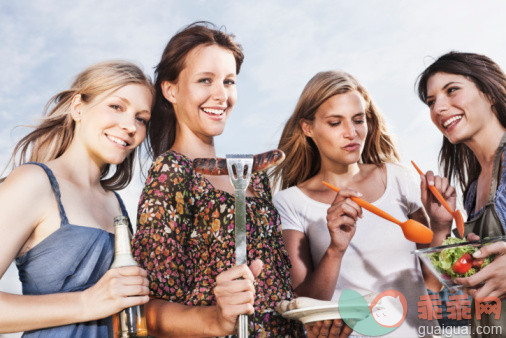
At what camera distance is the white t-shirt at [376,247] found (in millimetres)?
2906

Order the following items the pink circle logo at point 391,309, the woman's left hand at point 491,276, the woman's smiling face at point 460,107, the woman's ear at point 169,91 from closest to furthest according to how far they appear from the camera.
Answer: the woman's left hand at point 491,276, the woman's ear at point 169,91, the pink circle logo at point 391,309, the woman's smiling face at point 460,107

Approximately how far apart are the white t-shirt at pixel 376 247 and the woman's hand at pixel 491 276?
0.52 meters

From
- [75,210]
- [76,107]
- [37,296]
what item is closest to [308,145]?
[76,107]

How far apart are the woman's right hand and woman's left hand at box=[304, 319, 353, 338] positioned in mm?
728

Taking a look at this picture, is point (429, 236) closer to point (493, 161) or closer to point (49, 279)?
point (493, 161)

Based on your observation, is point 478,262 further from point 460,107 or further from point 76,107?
point 76,107

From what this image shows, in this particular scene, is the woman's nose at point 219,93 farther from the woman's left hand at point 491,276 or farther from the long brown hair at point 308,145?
the woman's left hand at point 491,276

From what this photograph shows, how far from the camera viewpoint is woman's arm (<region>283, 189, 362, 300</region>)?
8.33ft

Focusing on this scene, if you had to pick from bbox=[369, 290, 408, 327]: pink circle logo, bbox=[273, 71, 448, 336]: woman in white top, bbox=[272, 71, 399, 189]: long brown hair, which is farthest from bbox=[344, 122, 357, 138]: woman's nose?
bbox=[369, 290, 408, 327]: pink circle logo

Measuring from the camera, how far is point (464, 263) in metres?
2.44

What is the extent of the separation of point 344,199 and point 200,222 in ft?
2.57

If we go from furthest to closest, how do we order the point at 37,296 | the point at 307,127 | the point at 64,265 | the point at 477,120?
1. the point at 307,127
2. the point at 477,120
3. the point at 64,265
4. the point at 37,296

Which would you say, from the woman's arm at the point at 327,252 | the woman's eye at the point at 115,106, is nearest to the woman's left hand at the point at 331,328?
the woman's arm at the point at 327,252

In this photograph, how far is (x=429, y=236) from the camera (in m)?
2.59
